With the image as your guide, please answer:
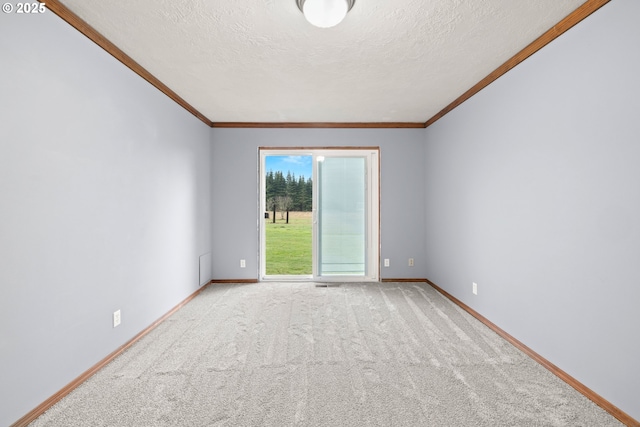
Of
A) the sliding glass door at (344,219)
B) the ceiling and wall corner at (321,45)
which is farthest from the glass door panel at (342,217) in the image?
the ceiling and wall corner at (321,45)

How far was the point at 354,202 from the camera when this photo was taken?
4.70 m

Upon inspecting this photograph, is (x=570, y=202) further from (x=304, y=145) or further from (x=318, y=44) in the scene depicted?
(x=304, y=145)

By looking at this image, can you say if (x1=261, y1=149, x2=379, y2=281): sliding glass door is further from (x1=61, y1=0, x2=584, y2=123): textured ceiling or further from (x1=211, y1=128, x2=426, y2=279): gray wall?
(x1=61, y1=0, x2=584, y2=123): textured ceiling

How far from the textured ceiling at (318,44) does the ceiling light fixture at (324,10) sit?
0.11 metres

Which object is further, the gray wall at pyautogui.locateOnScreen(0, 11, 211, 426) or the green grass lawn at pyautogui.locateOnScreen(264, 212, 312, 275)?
the green grass lawn at pyautogui.locateOnScreen(264, 212, 312, 275)

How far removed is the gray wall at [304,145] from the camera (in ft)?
14.8

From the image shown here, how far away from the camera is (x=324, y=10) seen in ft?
5.71

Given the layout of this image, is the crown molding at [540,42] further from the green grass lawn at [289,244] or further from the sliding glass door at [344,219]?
the green grass lawn at [289,244]

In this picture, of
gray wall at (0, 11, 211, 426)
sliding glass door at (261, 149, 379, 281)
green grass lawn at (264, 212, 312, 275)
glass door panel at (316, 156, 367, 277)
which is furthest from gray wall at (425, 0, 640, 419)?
green grass lawn at (264, 212, 312, 275)

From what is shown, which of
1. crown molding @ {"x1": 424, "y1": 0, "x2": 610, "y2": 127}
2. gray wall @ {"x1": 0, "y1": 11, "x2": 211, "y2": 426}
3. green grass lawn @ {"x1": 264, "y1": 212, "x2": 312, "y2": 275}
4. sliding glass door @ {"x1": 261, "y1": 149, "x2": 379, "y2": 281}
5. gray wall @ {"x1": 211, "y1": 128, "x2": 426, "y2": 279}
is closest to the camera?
gray wall @ {"x1": 0, "y1": 11, "x2": 211, "y2": 426}

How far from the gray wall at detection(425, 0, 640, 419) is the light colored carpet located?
32 centimetres

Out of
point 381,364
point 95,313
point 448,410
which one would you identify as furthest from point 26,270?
point 448,410

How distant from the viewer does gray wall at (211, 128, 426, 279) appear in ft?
14.8

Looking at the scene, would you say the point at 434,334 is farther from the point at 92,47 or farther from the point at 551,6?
the point at 92,47
